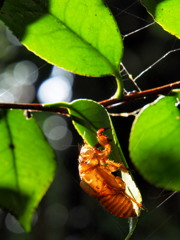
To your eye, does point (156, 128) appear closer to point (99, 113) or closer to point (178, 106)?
point (178, 106)

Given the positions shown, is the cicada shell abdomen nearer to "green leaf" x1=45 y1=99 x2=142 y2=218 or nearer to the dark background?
"green leaf" x1=45 y1=99 x2=142 y2=218

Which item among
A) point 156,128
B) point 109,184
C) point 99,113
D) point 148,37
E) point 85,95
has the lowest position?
point 85,95

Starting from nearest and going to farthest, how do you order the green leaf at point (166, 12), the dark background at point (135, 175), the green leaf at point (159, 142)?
the green leaf at point (166, 12) < the green leaf at point (159, 142) < the dark background at point (135, 175)

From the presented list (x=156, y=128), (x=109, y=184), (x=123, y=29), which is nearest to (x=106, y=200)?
(x=109, y=184)

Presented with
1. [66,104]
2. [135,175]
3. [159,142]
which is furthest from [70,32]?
[135,175]

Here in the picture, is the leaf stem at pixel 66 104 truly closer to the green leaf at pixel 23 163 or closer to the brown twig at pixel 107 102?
the brown twig at pixel 107 102

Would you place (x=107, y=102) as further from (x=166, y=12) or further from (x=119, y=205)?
(x=119, y=205)

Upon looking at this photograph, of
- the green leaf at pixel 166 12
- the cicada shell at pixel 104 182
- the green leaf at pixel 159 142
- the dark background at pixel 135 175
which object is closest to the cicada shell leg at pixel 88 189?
the cicada shell at pixel 104 182
